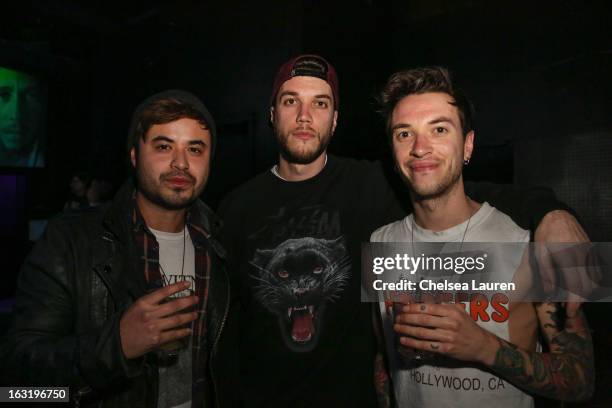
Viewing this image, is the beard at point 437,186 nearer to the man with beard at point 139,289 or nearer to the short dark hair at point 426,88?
the short dark hair at point 426,88

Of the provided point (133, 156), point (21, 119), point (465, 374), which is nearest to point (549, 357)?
point (465, 374)

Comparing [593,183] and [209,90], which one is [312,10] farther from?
[593,183]

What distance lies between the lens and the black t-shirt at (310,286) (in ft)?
5.09

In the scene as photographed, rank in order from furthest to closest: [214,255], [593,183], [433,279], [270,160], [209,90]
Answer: [209,90], [270,160], [593,183], [214,255], [433,279]

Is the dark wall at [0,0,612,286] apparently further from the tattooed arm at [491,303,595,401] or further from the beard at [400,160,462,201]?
the tattooed arm at [491,303,595,401]

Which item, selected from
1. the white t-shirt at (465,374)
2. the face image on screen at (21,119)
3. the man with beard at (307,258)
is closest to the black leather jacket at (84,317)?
the man with beard at (307,258)

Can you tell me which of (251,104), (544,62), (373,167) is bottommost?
(373,167)

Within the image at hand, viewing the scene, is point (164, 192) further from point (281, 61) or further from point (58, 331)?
point (281, 61)

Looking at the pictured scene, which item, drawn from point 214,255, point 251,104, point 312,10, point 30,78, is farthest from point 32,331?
point 30,78

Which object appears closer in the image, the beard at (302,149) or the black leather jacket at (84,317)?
the black leather jacket at (84,317)

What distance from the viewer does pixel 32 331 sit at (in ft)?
4.25

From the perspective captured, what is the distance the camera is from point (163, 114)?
5.18 feet

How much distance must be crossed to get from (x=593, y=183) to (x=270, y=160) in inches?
109

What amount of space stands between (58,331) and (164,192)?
67cm
